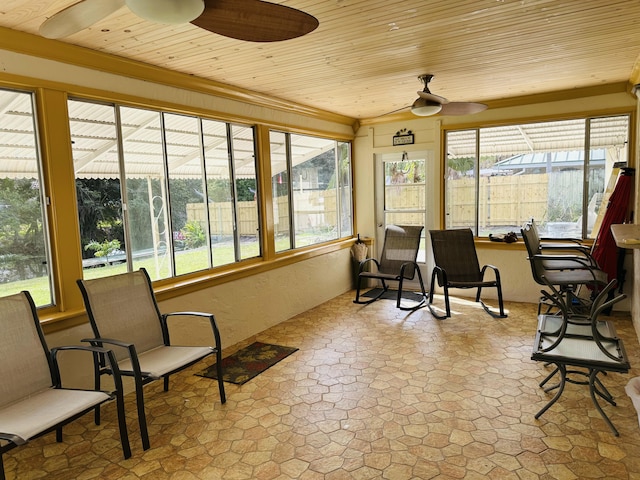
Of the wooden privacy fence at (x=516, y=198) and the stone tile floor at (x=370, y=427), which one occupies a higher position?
the wooden privacy fence at (x=516, y=198)

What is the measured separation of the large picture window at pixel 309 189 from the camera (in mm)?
5043

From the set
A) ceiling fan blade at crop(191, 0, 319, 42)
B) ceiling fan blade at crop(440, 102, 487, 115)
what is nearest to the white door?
ceiling fan blade at crop(440, 102, 487, 115)

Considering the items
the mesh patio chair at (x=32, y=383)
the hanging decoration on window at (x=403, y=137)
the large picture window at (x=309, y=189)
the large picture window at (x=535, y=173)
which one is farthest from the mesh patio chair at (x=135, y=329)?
the hanging decoration on window at (x=403, y=137)

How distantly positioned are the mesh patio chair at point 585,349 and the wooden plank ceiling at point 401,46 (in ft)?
5.61

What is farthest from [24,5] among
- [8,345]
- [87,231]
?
[8,345]

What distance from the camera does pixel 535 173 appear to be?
17.1 feet

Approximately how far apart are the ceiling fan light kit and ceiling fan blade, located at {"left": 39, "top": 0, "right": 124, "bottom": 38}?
0.48 ft

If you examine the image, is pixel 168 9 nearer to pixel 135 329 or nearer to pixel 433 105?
pixel 135 329

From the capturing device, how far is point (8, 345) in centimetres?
233

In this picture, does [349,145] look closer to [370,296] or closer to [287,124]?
[287,124]

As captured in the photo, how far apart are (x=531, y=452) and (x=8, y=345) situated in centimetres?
286

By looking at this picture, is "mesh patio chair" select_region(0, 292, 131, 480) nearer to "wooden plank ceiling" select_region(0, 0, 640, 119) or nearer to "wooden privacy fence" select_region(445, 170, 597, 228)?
"wooden plank ceiling" select_region(0, 0, 640, 119)

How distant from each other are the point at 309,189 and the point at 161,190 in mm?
2296

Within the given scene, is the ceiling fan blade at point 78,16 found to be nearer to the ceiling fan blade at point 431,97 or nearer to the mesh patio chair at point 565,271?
the ceiling fan blade at point 431,97
